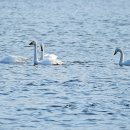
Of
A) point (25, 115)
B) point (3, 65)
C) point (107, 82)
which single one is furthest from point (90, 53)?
point (25, 115)

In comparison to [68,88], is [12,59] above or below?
above

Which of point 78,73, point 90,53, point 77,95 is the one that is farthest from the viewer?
point 90,53

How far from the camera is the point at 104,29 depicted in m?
54.1

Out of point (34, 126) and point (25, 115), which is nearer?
point (34, 126)

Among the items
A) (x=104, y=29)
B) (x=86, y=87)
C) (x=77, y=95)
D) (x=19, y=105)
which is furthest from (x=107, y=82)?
(x=104, y=29)

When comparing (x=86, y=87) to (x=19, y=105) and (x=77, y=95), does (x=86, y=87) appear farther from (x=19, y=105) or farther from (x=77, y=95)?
(x=19, y=105)

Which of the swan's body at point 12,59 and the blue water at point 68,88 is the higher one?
the swan's body at point 12,59

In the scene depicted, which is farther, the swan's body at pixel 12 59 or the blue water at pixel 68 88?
the swan's body at pixel 12 59

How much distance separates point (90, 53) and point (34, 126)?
54.7 feet

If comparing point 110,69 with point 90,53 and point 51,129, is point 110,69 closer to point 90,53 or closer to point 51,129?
point 90,53

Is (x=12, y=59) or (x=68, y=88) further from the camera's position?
(x=12, y=59)

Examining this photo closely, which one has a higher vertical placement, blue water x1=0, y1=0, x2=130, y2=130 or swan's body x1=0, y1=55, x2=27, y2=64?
swan's body x1=0, y1=55, x2=27, y2=64

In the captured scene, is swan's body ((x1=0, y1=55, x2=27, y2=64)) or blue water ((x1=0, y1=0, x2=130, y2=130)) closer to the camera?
blue water ((x1=0, y1=0, x2=130, y2=130))

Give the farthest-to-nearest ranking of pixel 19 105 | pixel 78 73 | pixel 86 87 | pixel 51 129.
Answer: pixel 78 73
pixel 86 87
pixel 19 105
pixel 51 129
